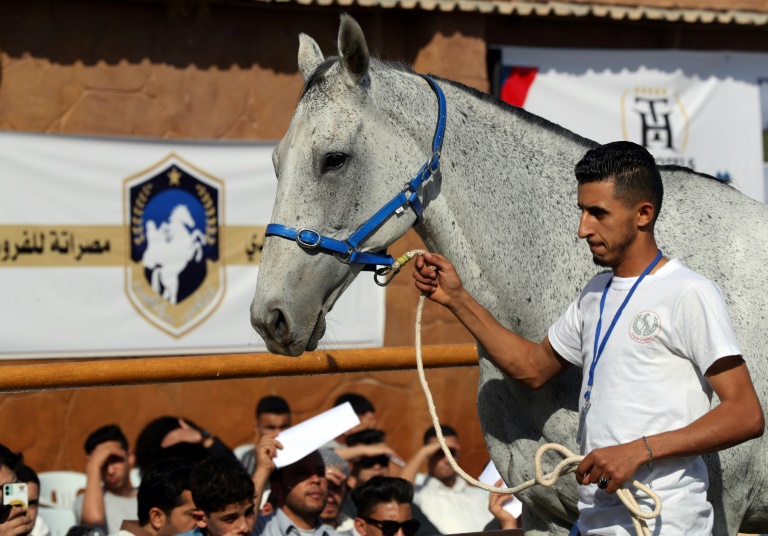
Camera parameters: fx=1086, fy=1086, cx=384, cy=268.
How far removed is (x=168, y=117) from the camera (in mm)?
7773

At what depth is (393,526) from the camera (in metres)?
4.51

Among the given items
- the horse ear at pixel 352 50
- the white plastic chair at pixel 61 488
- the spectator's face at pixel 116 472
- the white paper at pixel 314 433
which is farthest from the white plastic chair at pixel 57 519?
the horse ear at pixel 352 50

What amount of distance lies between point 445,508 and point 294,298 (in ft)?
9.31

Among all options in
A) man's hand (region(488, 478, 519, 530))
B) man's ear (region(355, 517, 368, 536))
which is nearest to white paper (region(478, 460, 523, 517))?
man's hand (region(488, 478, 519, 530))

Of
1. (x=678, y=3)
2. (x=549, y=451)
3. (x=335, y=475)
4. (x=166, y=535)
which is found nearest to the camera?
(x=549, y=451)

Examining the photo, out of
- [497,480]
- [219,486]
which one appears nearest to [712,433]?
[497,480]

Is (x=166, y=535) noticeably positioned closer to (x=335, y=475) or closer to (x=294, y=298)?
(x=335, y=475)

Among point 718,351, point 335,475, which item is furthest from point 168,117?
point 718,351

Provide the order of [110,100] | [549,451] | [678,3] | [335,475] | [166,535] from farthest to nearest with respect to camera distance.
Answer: [678,3]
[110,100]
[335,475]
[166,535]
[549,451]

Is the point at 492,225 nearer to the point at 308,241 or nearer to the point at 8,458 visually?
the point at 308,241

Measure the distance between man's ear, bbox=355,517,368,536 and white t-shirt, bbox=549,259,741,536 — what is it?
212cm

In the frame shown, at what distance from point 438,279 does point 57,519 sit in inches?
114

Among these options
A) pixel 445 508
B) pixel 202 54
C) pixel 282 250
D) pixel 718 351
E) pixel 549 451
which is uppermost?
pixel 202 54

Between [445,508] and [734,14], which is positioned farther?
[734,14]
